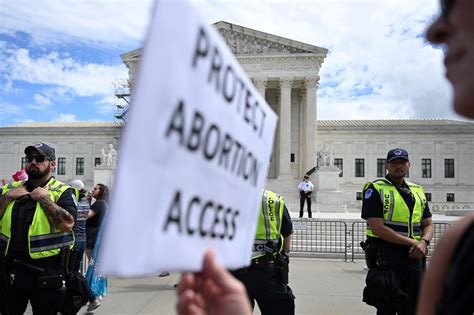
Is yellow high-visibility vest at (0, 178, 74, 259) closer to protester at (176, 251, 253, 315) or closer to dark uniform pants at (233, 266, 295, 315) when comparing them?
dark uniform pants at (233, 266, 295, 315)

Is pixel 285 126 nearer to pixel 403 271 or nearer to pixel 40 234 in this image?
pixel 403 271

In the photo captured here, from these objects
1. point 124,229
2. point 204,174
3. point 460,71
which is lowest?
point 124,229

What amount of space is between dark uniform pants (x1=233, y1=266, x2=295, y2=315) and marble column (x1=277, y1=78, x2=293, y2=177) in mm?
38056

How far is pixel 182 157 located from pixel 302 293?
623cm

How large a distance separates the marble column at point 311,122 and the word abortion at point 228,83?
4084 cm

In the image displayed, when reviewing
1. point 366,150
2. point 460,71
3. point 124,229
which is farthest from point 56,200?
point 366,150

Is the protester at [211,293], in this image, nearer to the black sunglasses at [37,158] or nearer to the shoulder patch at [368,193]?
the black sunglasses at [37,158]

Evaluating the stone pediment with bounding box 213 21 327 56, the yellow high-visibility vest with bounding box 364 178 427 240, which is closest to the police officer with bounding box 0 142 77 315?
the yellow high-visibility vest with bounding box 364 178 427 240

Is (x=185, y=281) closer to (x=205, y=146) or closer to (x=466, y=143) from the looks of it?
(x=205, y=146)

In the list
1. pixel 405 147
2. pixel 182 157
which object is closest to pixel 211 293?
pixel 182 157

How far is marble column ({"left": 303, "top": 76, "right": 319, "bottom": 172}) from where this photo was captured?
41.8 meters

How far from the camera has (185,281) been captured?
123 centimetres

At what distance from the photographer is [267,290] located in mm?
3631

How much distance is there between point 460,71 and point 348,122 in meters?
51.7
